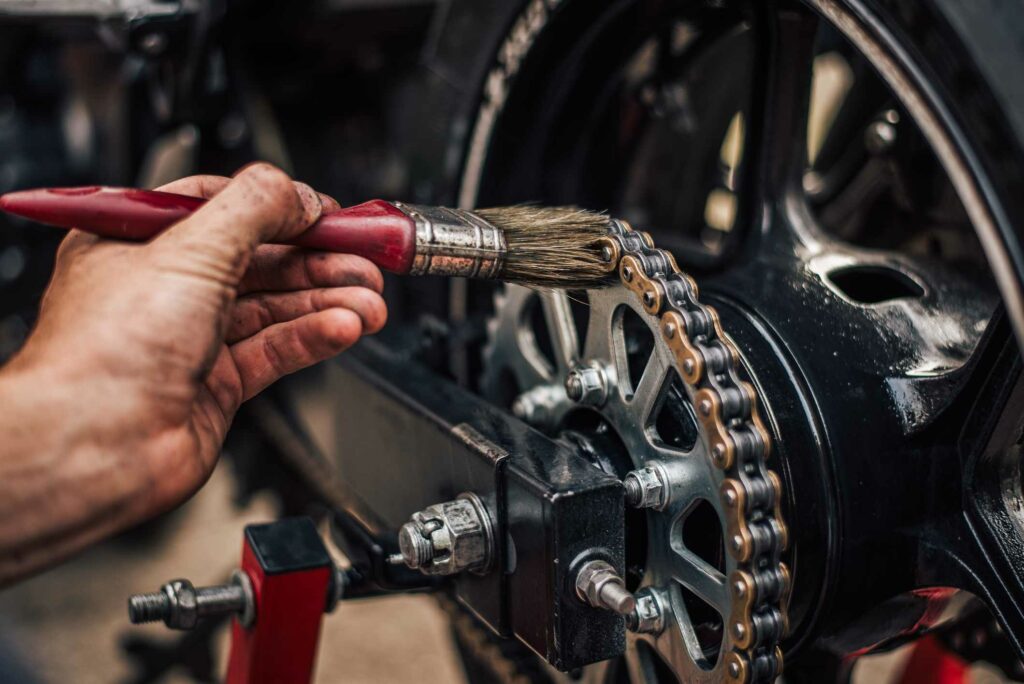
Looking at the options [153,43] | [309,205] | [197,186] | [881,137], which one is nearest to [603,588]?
[309,205]

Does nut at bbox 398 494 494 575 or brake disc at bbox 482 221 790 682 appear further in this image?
nut at bbox 398 494 494 575

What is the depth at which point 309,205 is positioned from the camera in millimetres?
A: 795

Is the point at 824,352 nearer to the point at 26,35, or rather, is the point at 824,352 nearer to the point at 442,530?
the point at 442,530

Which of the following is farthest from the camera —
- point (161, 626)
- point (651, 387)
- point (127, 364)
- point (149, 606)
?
point (161, 626)

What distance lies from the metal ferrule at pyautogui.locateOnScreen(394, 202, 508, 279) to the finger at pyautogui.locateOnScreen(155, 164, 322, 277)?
9cm

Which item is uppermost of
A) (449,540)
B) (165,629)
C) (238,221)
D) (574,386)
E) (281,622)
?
(238,221)

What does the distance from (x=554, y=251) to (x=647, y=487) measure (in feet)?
0.60

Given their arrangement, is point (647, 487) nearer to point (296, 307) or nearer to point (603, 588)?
point (603, 588)

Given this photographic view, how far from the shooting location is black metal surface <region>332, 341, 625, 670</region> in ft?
2.60

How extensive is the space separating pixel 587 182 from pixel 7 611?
124 cm

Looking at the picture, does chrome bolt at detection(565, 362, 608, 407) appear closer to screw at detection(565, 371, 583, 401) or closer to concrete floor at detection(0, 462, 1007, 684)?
screw at detection(565, 371, 583, 401)

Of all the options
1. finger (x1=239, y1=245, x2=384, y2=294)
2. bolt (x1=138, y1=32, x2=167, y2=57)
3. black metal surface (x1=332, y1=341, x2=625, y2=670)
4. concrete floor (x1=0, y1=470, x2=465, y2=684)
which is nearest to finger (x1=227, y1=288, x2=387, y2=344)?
finger (x1=239, y1=245, x2=384, y2=294)

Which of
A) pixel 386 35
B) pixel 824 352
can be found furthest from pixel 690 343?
pixel 386 35

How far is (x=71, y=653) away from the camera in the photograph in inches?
69.2
